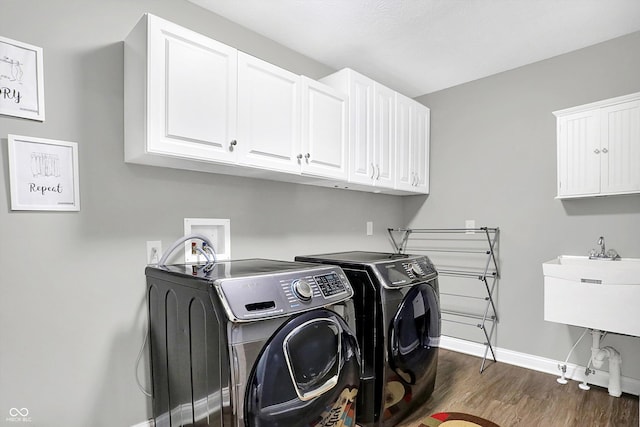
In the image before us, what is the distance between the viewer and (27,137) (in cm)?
152

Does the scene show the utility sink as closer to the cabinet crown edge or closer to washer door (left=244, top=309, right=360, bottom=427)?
the cabinet crown edge

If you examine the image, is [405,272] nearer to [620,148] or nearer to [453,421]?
[453,421]

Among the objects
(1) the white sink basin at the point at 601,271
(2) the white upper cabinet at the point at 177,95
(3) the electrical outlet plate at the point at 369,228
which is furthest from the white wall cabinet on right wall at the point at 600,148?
(2) the white upper cabinet at the point at 177,95

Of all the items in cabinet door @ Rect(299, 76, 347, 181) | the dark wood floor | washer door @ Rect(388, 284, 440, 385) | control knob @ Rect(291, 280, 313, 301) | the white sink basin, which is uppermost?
cabinet door @ Rect(299, 76, 347, 181)

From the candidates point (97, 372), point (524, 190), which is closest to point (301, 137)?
point (97, 372)

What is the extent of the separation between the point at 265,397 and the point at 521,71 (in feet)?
10.1

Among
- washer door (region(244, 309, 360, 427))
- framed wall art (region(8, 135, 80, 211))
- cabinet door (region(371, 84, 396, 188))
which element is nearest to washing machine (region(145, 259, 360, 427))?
washer door (region(244, 309, 360, 427))

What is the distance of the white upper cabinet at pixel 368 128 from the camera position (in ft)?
8.40

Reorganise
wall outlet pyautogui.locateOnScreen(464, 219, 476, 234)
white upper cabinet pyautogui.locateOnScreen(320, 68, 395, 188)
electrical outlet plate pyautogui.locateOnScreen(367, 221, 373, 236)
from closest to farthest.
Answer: white upper cabinet pyautogui.locateOnScreen(320, 68, 395, 188)
wall outlet pyautogui.locateOnScreen(464, 219, 476, 234)
electrical outlet plate pyautogui.locateOnScreen(367, 221, 373, 236)

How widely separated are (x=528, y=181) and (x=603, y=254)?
736 millimetres

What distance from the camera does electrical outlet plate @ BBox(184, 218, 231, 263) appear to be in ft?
6.70

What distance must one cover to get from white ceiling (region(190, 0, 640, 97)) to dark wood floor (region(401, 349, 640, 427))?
2424 mm

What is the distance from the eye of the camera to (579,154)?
249 cm

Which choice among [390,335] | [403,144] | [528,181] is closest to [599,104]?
[528,181]
